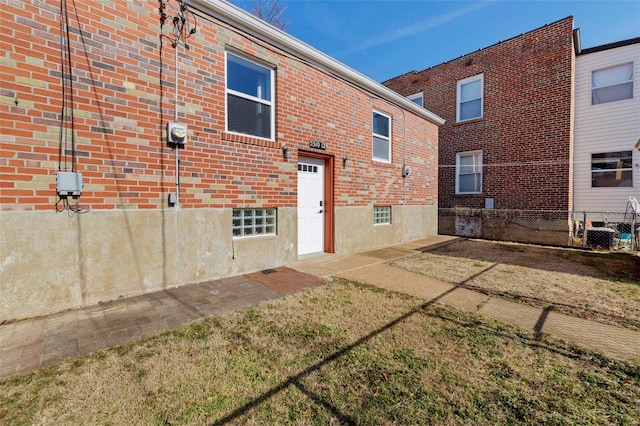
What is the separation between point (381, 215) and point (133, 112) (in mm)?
6755

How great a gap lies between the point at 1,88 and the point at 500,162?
13718 mm

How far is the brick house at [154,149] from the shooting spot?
10.7ft

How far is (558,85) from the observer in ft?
32.7

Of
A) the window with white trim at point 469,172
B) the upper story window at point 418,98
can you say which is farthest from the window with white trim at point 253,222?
the upper story window at point 418,98

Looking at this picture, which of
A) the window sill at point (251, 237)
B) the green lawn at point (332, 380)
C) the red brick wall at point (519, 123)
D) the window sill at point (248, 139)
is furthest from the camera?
the red brick wall at point (519, 123)

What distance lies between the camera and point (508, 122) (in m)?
11.2

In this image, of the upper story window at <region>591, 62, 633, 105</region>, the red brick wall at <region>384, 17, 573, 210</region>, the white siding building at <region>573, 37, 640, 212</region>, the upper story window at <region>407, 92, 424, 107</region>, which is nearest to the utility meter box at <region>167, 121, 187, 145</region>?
the red brick wall at <region>384, 17, 573, 210</region>

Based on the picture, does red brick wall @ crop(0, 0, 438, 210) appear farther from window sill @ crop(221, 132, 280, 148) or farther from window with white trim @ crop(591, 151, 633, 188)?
window with white trim @ crop(591, 151, 633, 188)

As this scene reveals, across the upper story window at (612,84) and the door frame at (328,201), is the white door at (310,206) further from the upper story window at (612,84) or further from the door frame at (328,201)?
the upper story window at (612,84)

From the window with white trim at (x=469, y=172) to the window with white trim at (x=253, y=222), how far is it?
10045mm

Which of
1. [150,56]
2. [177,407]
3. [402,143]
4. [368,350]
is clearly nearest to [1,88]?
[150,56]

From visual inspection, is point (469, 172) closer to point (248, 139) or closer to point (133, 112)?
point (248, 139)

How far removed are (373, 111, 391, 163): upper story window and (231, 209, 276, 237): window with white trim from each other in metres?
4.21

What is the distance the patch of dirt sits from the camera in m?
3.79
